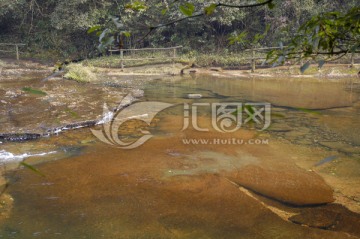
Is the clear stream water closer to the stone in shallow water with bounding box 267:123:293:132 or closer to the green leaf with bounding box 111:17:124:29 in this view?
the stone in shallow water with bounding box 267:123:293:132

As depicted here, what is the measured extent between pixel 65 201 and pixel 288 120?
15.7 ft

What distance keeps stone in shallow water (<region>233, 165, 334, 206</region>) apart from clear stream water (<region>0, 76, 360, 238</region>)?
128 millimetres

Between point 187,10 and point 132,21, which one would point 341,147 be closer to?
point 187,10

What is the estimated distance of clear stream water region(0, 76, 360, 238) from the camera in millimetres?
3258

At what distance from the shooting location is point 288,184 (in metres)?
4.16

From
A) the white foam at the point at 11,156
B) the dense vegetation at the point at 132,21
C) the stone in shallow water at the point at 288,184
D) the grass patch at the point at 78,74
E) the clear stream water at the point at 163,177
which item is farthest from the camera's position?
the dense vegetation at the point at 132,21

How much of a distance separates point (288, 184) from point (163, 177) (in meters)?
1.47

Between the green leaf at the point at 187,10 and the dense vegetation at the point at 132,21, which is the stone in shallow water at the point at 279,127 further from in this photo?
the dense vegetation at the point at 132,21

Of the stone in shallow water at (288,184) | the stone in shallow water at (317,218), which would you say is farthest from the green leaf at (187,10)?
the stone in shallow water at (288,184)

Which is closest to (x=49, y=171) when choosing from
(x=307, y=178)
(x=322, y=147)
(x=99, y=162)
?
(x=99, y=162)

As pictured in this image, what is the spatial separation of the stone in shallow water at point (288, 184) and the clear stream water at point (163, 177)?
0.13 meters

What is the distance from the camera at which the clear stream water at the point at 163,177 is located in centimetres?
326

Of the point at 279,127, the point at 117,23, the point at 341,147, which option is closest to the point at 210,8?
the point at 117,23

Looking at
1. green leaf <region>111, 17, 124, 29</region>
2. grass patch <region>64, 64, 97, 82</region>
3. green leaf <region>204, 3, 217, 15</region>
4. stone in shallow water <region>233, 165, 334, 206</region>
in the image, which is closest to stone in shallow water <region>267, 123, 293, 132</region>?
stone in shallow water <region>233, 165, 334, 206</region>
